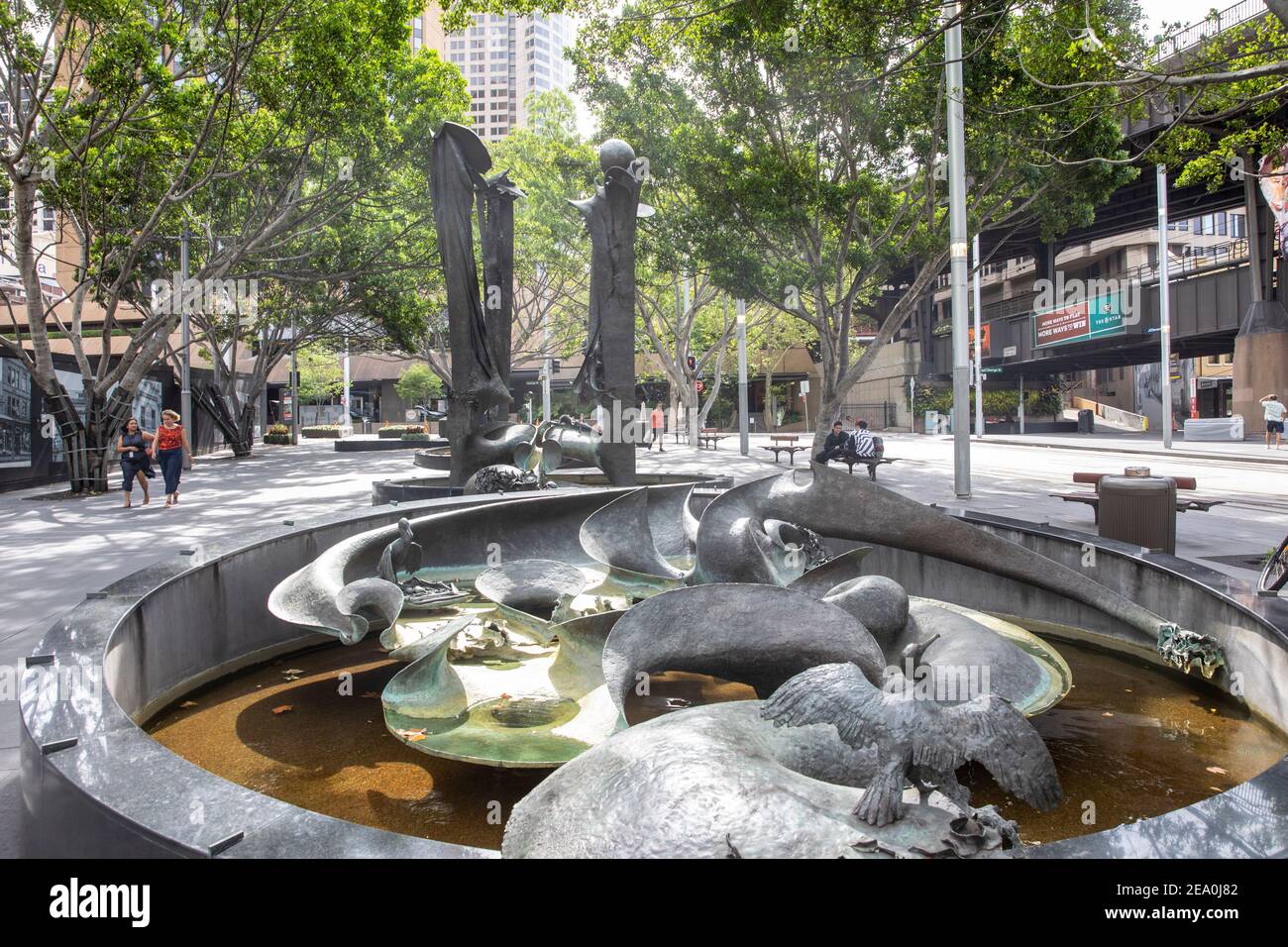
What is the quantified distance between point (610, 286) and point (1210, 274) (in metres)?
29.8

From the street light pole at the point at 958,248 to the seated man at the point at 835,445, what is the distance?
2272 mm

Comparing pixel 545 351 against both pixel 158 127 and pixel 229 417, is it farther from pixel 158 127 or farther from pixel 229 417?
pixel 158 127

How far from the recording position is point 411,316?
23.5 metres

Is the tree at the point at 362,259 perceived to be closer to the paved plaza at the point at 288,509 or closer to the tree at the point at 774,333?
the paved plaza at the point at 288,509

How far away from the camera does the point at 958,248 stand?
13.1m

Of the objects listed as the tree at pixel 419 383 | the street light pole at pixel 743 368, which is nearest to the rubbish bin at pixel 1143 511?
the street light pole at pixel 743 368

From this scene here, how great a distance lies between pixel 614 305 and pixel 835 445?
8027 mm

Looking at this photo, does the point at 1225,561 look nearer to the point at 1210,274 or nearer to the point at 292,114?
the point at 292,114

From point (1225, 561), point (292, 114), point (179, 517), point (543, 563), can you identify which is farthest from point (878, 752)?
point (292, 114)

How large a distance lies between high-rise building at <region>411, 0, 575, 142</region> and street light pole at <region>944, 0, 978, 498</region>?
315 ft

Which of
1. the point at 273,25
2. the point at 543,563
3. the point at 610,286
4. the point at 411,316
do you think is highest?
the point at 273,25

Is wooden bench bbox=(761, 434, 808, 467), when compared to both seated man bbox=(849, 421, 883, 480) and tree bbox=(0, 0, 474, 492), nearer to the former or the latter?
seated man bbox=(849, 421, 883, 480)

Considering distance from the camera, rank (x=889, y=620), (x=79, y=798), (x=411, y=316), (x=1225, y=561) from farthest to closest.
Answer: (x=411, y=316) < (x=1225, y=561) < (x=889, y=620) < (x=79, y=798)
